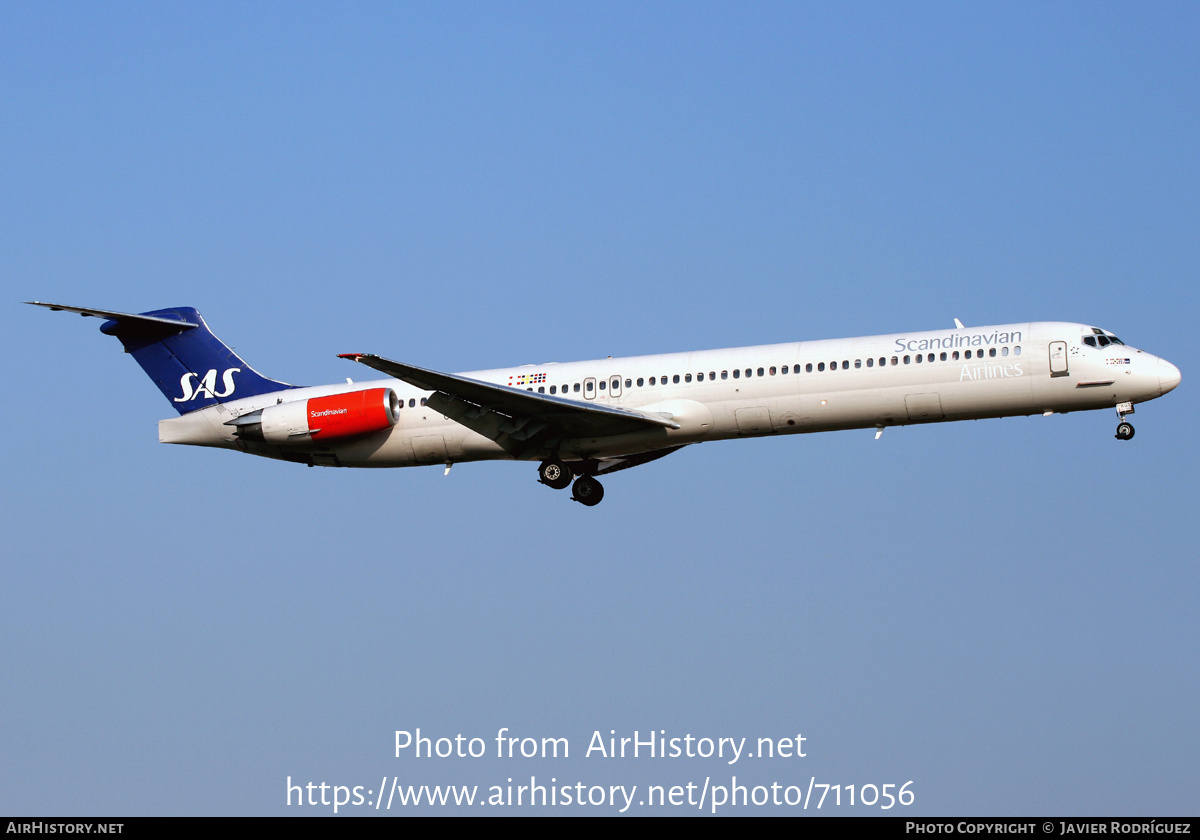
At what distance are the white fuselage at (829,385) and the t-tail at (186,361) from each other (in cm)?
322

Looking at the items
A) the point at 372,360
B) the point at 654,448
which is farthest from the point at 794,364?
the point at 372,360

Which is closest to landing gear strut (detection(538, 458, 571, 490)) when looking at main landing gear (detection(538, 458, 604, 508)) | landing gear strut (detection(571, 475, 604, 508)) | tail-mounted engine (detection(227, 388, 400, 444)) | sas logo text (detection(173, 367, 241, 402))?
main landing gear (detection(538, 458, 604, 508))

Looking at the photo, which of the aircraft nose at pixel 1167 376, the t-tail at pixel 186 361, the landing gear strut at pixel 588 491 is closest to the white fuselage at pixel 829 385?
the aircraft nose at pixel 1167 376

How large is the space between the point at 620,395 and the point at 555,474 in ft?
8.37

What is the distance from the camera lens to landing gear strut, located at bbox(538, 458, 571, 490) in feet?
108

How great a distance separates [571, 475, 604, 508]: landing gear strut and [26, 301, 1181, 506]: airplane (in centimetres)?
3

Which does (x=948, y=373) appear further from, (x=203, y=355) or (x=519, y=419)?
(x=203, y=355)

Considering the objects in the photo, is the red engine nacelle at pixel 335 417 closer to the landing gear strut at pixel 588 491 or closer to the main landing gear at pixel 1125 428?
the landing gear strut at pixel 588 491

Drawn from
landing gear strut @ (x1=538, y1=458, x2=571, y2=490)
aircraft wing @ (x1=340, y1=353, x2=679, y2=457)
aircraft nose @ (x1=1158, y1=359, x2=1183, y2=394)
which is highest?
aircraft nose @ (x1=1158, y1=359, x2=1183, y2=394)

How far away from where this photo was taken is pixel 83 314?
33656 mm

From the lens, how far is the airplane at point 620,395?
2950 cm

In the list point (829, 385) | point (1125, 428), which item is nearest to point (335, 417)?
point (829, 385)

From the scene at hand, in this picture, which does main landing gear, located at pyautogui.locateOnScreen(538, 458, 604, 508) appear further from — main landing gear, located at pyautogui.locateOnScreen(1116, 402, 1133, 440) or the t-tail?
main landing gear, located at pyautogui.locateOnScreen(1116, 402, 1133, 440)
